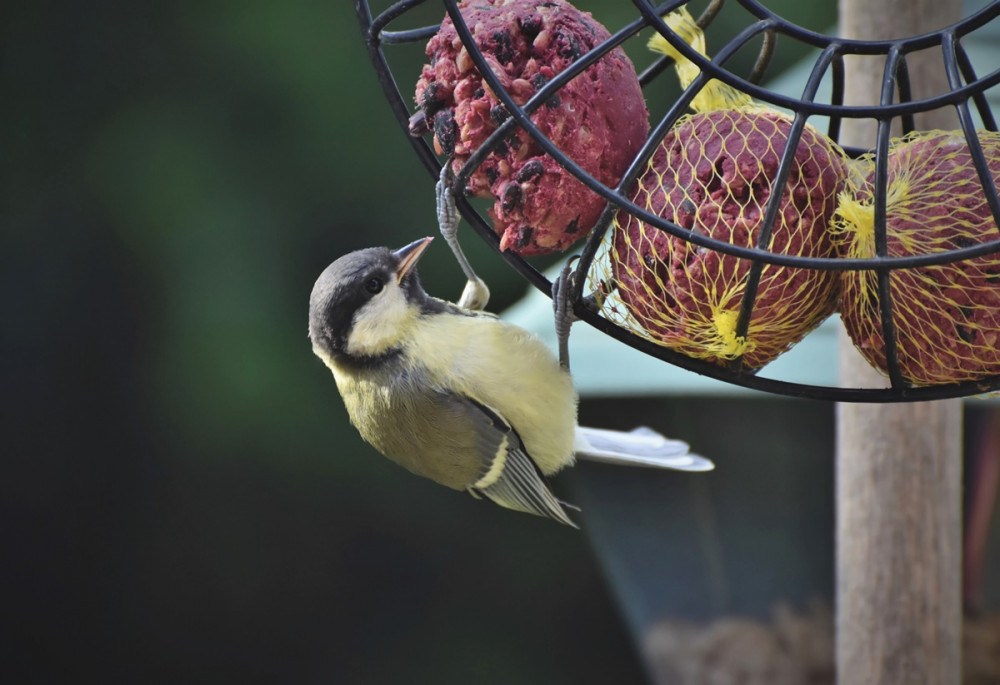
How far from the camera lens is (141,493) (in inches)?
115

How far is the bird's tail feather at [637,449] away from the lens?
1505 millimetres

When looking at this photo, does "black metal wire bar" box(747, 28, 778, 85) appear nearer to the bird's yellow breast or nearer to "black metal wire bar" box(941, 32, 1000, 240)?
"black metal wire bar" box(941, 32, 1000, 240)

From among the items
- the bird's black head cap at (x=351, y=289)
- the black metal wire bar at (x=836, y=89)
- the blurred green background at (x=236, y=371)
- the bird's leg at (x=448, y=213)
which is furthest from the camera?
the blurred green background at (x=236, y=371)

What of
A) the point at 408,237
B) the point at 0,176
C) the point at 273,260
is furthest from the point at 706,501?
the point at 0,176

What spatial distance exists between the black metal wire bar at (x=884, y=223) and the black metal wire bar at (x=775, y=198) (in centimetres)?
6

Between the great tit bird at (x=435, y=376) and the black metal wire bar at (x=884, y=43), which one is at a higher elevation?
the black metal wire bar at (x=884, y=43)

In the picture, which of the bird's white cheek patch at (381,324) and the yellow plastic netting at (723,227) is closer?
the yellow plastic netting at (723,227)

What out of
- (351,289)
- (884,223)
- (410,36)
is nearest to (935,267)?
(884,223)

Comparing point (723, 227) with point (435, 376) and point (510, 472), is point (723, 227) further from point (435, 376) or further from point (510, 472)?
point (510, 472)

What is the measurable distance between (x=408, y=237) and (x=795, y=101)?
74.8 inches

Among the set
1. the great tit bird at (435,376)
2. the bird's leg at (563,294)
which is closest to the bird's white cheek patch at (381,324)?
the great tit bird at (435,376)

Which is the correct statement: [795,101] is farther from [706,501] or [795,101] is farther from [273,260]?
[273,260]

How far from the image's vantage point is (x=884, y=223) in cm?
90

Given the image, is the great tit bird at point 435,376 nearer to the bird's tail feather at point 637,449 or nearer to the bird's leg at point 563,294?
the bird's tail feather at point 637,449
